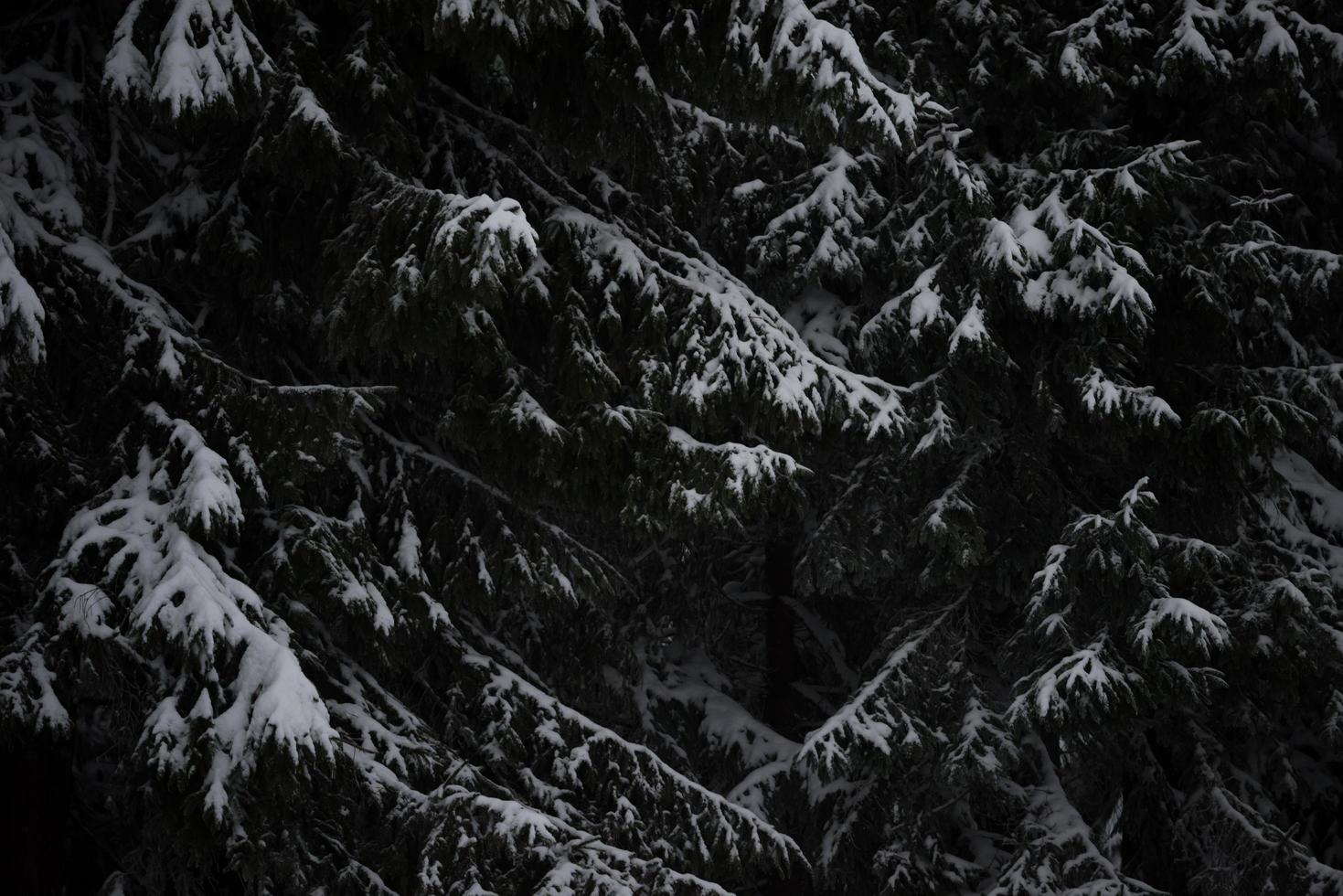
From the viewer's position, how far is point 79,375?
534cm

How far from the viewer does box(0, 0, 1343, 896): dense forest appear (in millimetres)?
4836

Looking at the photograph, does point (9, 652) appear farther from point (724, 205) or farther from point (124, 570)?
point (724, 205)

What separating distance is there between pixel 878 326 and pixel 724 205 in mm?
1609

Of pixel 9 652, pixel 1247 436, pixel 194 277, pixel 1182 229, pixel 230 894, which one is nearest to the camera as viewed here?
pixel 9 652

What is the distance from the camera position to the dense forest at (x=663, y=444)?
4.84 meters

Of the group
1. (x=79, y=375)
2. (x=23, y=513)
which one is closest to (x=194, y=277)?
(x=79, y=375)

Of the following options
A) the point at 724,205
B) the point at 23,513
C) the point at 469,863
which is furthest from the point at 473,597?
the point at 724,205

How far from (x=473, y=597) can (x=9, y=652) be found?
2574mm

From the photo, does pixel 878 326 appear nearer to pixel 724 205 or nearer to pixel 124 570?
pixel 724 205

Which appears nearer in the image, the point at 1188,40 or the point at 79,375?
the point at 79,375

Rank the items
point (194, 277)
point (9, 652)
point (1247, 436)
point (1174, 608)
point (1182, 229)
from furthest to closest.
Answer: point (1182, 229) < point (1247, 436) < point (1174, 608) < point (194, 277) < point (9, 652)

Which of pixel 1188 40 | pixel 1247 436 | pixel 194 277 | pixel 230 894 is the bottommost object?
pixel 230 894

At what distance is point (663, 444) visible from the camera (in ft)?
20.1

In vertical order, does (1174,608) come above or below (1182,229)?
below
